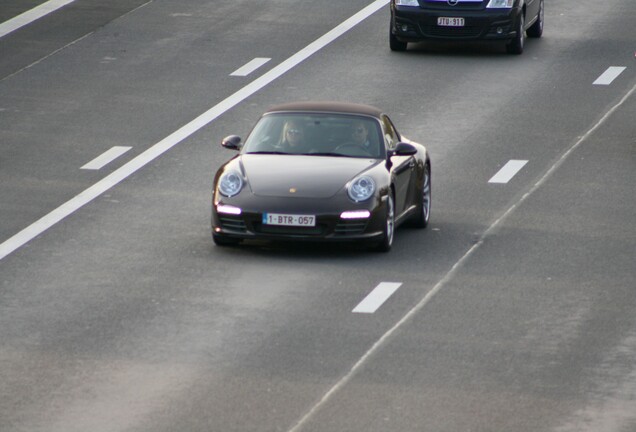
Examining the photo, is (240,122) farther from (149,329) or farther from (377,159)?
(149,329)

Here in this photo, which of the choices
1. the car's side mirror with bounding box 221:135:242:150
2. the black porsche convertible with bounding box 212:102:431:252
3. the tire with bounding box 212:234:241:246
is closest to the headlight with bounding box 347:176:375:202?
the black porsche convertible with bounding box 212:102:431:252

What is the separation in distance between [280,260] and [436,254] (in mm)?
1656

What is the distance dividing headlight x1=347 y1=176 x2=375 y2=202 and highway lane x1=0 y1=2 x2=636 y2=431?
63 centimetres

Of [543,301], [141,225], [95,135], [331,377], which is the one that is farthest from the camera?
[95,135]

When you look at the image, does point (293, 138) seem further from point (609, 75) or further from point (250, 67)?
point (609, 75)

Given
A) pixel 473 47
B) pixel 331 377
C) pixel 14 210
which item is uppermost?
pixel 331 377

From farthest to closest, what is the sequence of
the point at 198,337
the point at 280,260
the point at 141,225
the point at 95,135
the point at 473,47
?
the point at 473,47, the point at 95,135, the point at 141,225, the point at 280,260, the point at 198,337

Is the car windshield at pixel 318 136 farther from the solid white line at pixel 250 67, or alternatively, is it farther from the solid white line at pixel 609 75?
the solid white line at pixel 609 75

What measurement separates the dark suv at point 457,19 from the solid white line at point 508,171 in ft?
23.1

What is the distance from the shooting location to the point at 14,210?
798 inches

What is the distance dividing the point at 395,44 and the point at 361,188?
42.4 ft

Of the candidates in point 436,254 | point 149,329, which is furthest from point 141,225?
point 149,329

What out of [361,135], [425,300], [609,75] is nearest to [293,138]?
[361,135]

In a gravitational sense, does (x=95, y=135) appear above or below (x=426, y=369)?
below
